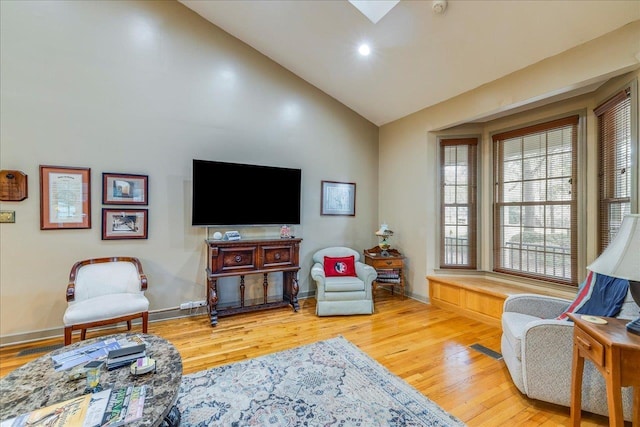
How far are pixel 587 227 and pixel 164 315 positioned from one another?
194 inches

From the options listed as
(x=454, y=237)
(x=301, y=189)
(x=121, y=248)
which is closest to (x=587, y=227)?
(x=454, y=237)

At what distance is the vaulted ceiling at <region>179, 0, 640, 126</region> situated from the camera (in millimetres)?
2418

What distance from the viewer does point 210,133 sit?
3650 millimetres

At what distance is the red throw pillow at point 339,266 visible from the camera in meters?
4.00

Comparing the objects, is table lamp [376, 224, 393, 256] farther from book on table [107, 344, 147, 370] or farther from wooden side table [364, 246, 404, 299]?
book on table [107, 344, 147, 370]

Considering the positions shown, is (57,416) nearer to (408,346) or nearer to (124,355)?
(124,355)

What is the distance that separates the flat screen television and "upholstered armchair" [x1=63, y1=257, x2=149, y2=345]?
0.87 metres

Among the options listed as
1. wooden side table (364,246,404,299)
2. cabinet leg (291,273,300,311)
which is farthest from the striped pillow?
cabinet leg (291,273,300,311)

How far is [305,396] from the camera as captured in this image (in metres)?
2.05

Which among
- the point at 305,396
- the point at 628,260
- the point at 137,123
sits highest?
the point at 137,123

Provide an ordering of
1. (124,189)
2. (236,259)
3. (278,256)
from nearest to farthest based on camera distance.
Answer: (124,189), (236,259), (278,256)

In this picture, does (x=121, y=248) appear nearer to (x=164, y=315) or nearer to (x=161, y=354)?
(x=164, y=315)

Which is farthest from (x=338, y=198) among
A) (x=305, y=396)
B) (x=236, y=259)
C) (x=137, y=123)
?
(x=305, y=396)

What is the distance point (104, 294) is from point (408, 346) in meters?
3.13
